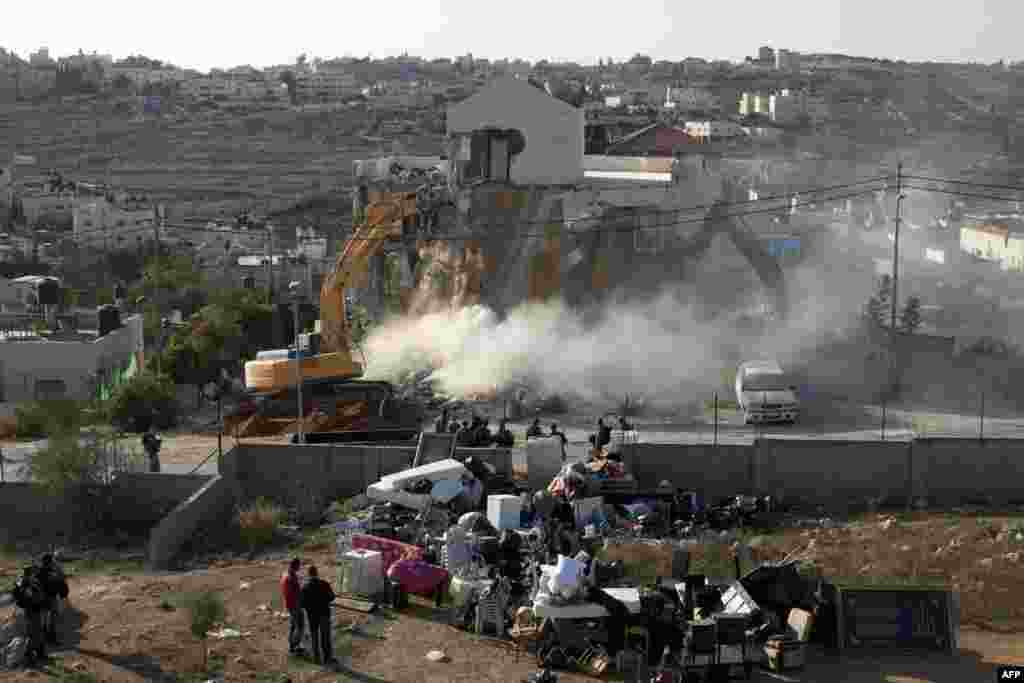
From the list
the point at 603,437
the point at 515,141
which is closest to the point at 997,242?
the point at 515,141

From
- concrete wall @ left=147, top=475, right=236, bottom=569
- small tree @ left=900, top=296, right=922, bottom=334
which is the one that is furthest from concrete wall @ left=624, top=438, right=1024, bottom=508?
small tree @ left=900, top=296, right=922, bottom=334

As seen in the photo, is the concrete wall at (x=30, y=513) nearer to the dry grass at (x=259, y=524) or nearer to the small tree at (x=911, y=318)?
the dry grass at (x=259, y=524)

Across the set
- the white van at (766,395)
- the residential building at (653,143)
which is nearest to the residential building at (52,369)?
the white van at (766,395)

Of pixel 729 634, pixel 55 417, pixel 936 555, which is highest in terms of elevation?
pixel 55 417

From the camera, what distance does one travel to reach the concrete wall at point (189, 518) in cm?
1820

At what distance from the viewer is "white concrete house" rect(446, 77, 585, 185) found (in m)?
39.7

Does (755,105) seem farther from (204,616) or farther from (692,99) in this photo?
(204,616)

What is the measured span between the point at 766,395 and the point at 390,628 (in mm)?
13002

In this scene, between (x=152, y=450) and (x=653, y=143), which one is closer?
(x=152, y=450)

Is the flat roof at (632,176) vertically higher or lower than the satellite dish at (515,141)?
lower

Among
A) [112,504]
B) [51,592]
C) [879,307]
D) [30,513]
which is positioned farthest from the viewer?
[879,307]

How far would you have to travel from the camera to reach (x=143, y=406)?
27.3 meters

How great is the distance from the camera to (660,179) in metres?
43.1

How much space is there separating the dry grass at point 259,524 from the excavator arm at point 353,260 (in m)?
8.71
